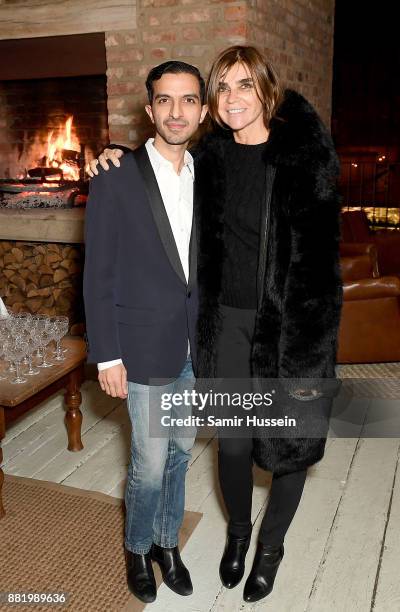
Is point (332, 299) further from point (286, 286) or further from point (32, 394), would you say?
point (32, 394)

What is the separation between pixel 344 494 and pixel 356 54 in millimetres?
7455

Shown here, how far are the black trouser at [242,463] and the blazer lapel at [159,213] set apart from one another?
0.23 m

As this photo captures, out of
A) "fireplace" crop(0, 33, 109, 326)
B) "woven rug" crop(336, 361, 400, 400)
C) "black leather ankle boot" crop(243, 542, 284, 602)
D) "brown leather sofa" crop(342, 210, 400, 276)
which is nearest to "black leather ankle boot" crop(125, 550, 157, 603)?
"black leather ankle boot" crop(243, 542, 284, 602)

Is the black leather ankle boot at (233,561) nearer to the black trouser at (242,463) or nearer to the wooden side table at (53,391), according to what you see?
the black trouser at (242,463)

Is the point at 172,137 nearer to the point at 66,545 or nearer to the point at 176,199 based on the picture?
the point at 176,199

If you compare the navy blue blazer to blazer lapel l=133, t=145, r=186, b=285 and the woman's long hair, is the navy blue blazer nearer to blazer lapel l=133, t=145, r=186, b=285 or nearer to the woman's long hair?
blazer lapel l=133, t=145, r=186, b=285

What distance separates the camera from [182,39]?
3.63 m

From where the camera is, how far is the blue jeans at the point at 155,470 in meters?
1.83

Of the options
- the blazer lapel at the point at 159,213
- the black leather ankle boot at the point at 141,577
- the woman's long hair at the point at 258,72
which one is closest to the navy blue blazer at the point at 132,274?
the blazer lapel at the point at 159,213

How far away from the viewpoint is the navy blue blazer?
5.71 feet

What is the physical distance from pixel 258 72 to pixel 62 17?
103 inches

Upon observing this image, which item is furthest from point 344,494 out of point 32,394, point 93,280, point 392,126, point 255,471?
point 392,126

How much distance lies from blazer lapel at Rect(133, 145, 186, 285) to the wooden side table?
988 millimetres

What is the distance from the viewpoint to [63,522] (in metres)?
2.41
